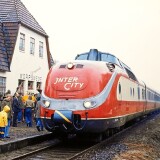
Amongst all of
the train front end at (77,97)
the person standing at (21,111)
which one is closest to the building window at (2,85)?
the person standing at (21,111)

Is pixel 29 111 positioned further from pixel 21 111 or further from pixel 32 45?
pixel 32 45

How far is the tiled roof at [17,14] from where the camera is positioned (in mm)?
24422

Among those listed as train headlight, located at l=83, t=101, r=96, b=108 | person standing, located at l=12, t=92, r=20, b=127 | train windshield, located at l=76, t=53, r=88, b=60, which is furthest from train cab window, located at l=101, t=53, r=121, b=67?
person standing, located at l=12, t=92, r=20, b=127

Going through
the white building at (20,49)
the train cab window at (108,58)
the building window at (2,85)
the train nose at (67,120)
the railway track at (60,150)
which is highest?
the white building at (20,49)

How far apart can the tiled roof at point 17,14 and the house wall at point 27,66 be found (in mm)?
499

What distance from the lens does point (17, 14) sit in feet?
80.3

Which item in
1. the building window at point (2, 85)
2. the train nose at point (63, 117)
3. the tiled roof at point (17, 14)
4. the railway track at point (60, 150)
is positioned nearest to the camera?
the railway track at point (60, 150)

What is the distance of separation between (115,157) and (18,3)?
63.4 feet

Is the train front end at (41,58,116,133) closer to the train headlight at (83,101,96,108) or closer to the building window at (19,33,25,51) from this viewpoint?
the train headlight at (83,101,96,108)

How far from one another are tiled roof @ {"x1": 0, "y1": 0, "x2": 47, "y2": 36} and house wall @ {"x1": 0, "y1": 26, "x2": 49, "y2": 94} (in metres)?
0.50

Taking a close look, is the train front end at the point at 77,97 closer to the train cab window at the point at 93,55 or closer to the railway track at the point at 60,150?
the railway track at the point at 60,150

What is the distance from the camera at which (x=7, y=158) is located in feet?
31.5

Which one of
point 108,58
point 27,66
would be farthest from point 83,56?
point 27,66

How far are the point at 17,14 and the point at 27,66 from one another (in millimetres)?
3674
